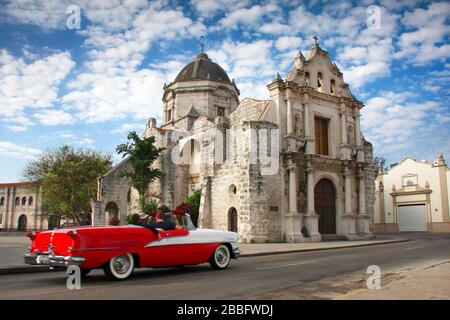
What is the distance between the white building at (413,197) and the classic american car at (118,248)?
36369 mm

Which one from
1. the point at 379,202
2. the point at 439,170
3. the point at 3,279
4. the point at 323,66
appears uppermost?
the point at 323,66

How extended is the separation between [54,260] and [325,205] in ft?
71.2

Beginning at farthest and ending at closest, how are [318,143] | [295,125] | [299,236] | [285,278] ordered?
[318,143] → [295,125] → [299,236] → [285,278]

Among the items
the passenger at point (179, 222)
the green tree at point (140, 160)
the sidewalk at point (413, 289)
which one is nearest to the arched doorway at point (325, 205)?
the green tree at point (140, 160)

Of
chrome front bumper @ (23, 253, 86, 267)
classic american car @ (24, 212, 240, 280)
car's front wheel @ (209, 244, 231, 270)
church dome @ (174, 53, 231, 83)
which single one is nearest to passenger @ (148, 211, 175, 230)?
classic american car @ (24, 212, 240, 280)

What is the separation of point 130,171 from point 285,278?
2434 centimetres

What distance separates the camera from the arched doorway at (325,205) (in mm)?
26484

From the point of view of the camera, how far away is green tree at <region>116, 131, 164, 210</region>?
92.2 ft

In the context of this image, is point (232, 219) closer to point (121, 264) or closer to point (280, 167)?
point (280, 167)

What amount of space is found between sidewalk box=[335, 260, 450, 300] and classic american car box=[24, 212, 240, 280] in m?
3.97

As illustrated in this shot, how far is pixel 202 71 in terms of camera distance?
121 ft

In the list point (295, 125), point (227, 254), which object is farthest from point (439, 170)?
point (227, 254)

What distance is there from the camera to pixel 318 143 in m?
27.7
